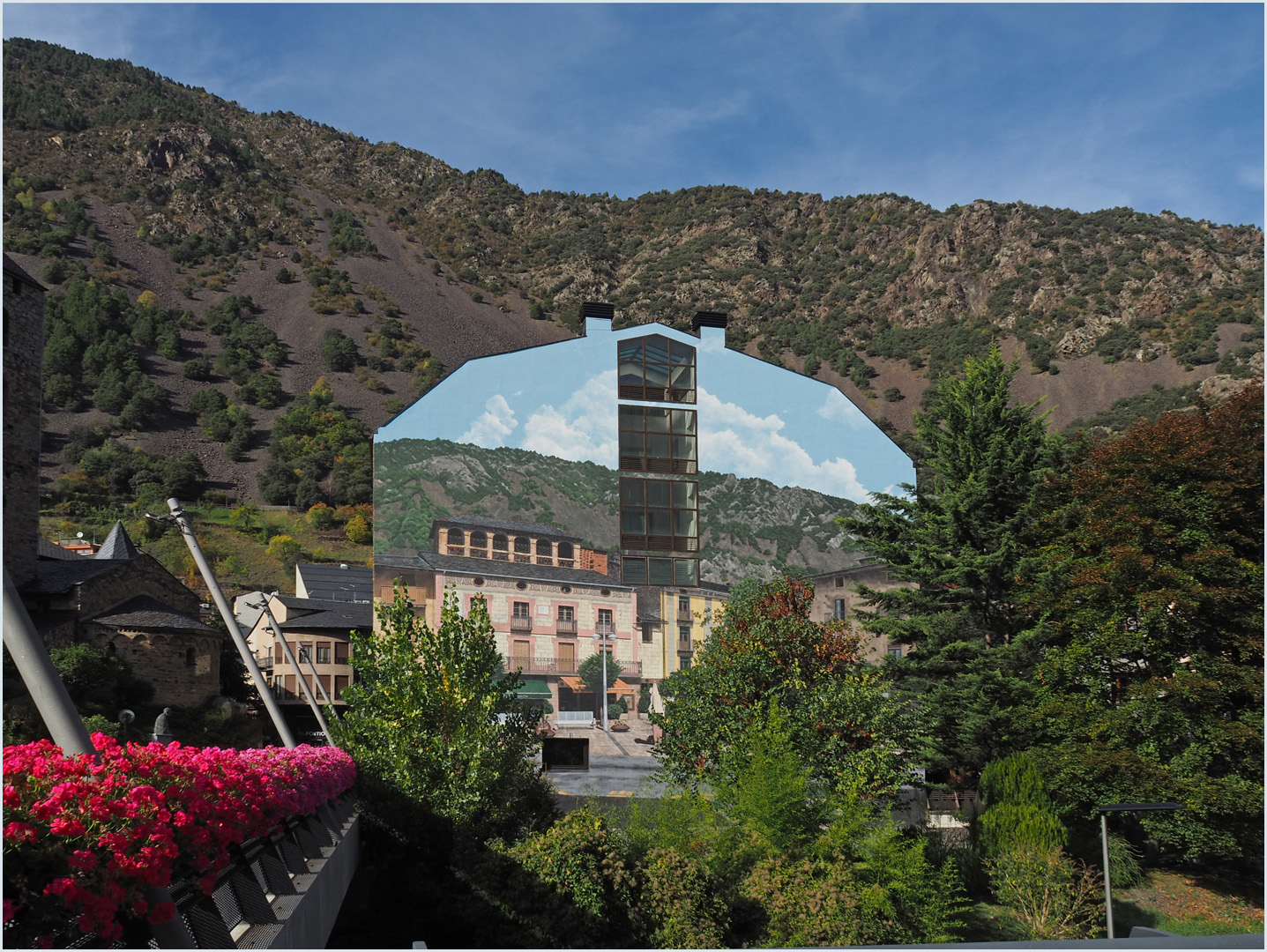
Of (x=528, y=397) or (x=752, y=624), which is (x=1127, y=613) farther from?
(x=528, y=397)

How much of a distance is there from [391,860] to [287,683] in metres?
52.2

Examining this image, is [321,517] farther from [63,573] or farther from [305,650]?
[63,573]

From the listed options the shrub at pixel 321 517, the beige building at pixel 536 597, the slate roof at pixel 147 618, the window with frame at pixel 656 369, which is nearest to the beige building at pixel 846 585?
the beige building at pixel 536 597

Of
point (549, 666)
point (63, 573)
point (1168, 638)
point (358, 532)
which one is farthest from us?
point (358, 532)

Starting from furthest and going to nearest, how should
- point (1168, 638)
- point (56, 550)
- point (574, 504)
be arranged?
point (56, 550) → point (574, 504) → point (1168, 638)

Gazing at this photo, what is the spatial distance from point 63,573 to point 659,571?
3084cm

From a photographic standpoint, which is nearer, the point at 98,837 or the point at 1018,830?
the point at 98,837

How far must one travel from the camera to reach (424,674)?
18.5m

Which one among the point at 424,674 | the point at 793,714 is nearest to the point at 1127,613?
the point at 793,714

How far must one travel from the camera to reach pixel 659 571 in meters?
35.9

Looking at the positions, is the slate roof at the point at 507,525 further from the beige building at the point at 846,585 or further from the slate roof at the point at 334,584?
the slate roof at the point at 334,584

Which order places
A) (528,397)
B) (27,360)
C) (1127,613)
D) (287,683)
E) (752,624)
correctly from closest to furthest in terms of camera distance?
1. (1127,613)
2. (752,624)
3. (528,397)
4. (27,360)
5. (287,683)

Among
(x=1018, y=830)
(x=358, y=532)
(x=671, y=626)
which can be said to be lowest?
(x=1018, y=830)

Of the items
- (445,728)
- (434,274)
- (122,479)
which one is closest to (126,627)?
(445,728)
